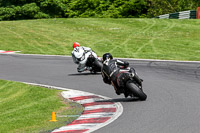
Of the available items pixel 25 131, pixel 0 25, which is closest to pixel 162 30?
pixel 0 25

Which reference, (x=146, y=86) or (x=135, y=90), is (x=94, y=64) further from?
(x=135, y=90)

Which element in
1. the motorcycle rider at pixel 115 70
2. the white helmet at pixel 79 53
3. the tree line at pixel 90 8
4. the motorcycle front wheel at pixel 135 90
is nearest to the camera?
the motorcycle front wheel at pixel 135 90

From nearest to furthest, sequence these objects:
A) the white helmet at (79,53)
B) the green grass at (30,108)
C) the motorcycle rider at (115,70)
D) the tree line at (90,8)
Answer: the green grass at (30,108) < the motorcycle rider at (115,70) < the white helmet at (79,53) < the tree line at (90,8)

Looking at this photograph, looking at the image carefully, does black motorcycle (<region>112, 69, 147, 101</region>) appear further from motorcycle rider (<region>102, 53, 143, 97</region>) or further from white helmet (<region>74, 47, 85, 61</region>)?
white helmet (<region>74, 47, 85, 61</region>)

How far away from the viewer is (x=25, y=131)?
823cm

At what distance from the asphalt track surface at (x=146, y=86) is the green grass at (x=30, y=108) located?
3.86ft

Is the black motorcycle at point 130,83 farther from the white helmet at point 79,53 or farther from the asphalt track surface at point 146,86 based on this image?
the white helmet at point 79,53

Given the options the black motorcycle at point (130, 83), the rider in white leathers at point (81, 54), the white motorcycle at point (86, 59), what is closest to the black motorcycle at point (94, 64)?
the white motorcycle at point (86, 59)

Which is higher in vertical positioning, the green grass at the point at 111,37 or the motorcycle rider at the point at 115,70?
the motorcycle rider at the point at 115,70

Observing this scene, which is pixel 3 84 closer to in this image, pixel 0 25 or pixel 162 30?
pixel 162 30

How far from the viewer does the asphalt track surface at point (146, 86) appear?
8297 millimetres

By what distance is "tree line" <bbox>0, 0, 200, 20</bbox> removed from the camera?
57.1m

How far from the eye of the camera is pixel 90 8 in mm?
62219

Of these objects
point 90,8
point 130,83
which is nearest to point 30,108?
point 130,83
